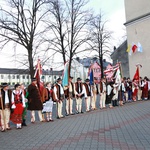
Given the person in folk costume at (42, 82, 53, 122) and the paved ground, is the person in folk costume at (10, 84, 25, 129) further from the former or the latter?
the person in folk costume at (42, 82, 53, 122)

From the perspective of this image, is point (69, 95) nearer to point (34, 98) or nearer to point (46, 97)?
point (46, 97)

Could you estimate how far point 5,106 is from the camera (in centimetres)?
925

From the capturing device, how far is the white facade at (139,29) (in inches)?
906

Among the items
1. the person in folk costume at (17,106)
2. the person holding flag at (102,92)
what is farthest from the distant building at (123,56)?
the person in folk costume at (17,106)

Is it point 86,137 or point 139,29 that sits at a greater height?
point 139,29

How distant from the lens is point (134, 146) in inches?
235

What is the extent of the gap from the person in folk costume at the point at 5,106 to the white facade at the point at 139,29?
16.8 m

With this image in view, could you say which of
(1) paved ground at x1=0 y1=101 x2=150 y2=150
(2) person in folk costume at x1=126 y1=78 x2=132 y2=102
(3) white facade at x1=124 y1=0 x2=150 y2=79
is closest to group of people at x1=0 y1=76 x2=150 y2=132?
(1) paved ground at x1=0 y1=101 x2=150 y2=150

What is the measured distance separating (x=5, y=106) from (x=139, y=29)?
1820 cm

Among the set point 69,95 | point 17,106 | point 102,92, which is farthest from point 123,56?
point 17,106

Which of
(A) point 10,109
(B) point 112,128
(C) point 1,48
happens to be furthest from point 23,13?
(B) point 112,128

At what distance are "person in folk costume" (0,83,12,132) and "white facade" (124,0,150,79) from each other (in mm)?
16779

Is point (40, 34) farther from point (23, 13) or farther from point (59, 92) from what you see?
point (59, 92)

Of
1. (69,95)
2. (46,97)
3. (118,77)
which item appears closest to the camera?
(46,97)
